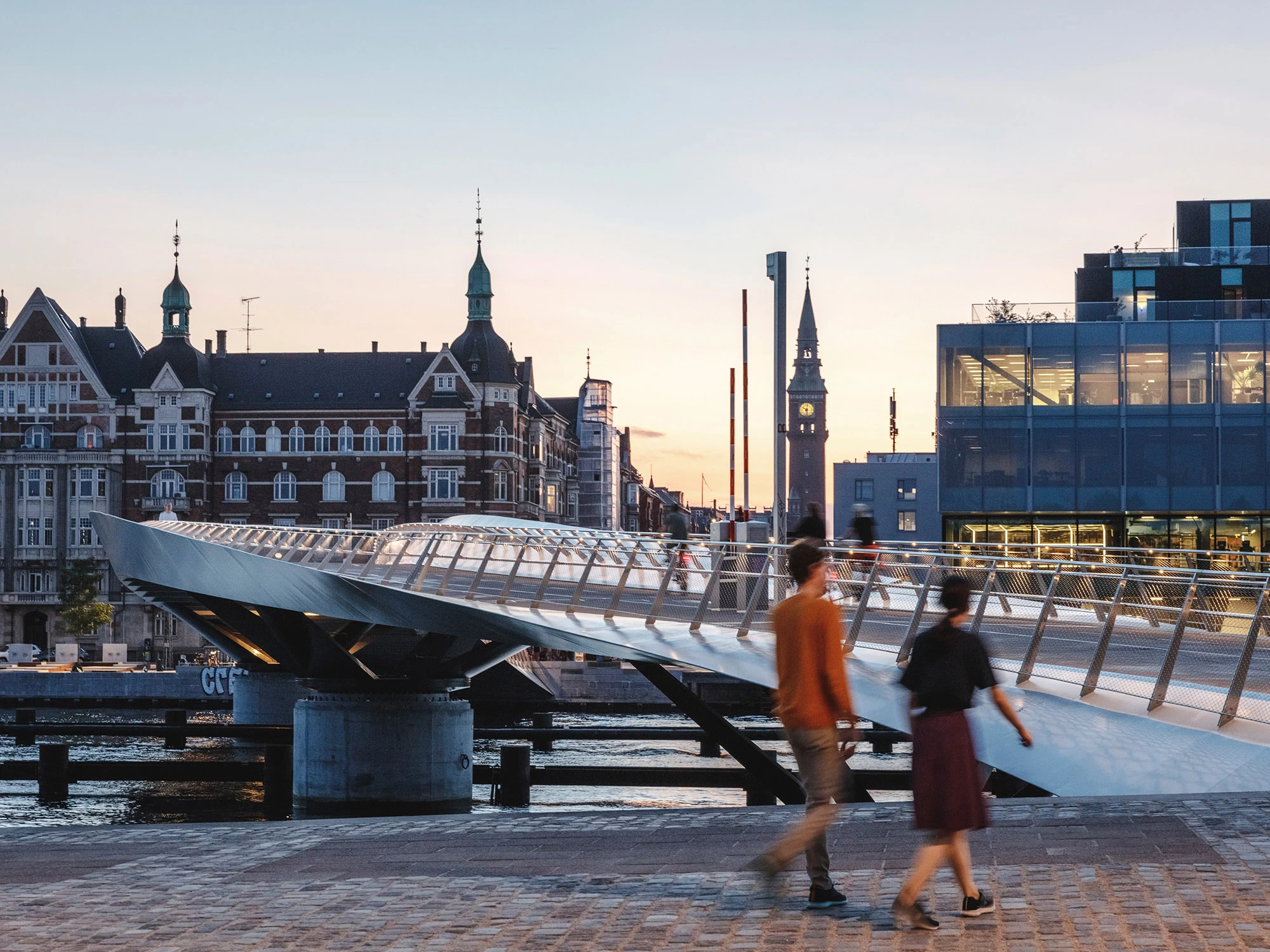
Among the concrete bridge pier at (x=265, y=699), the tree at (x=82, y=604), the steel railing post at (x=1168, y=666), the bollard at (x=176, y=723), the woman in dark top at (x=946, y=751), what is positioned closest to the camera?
the woman in dark top at (x=946, y=751)

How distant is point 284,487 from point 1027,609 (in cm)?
7276

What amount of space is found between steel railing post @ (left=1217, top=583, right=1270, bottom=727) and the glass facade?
33.1m

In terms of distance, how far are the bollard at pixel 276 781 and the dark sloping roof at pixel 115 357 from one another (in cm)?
6033

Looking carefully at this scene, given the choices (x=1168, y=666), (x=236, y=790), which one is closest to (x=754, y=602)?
(x=1168, y=666)

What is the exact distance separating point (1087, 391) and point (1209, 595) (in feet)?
105

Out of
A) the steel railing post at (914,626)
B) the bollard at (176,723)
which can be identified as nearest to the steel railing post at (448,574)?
the steel railing post at (914,626)

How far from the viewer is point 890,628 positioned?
1708 centimetres

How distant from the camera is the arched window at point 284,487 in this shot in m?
88.2

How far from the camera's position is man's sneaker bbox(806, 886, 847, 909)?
717 centimetres

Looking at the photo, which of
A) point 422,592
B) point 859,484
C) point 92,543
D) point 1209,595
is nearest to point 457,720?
point 422,592

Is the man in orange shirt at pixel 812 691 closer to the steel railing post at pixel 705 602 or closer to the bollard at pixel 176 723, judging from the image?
the steel railing post at pixel 705 602

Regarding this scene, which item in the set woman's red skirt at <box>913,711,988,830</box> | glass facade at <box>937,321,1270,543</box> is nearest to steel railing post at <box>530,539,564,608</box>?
woman's red skirt at <box>913,711,988,830</box>

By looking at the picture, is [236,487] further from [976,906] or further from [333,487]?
[976,906]

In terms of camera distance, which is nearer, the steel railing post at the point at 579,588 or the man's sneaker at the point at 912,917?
the man's sneaker at the point at 912,917
